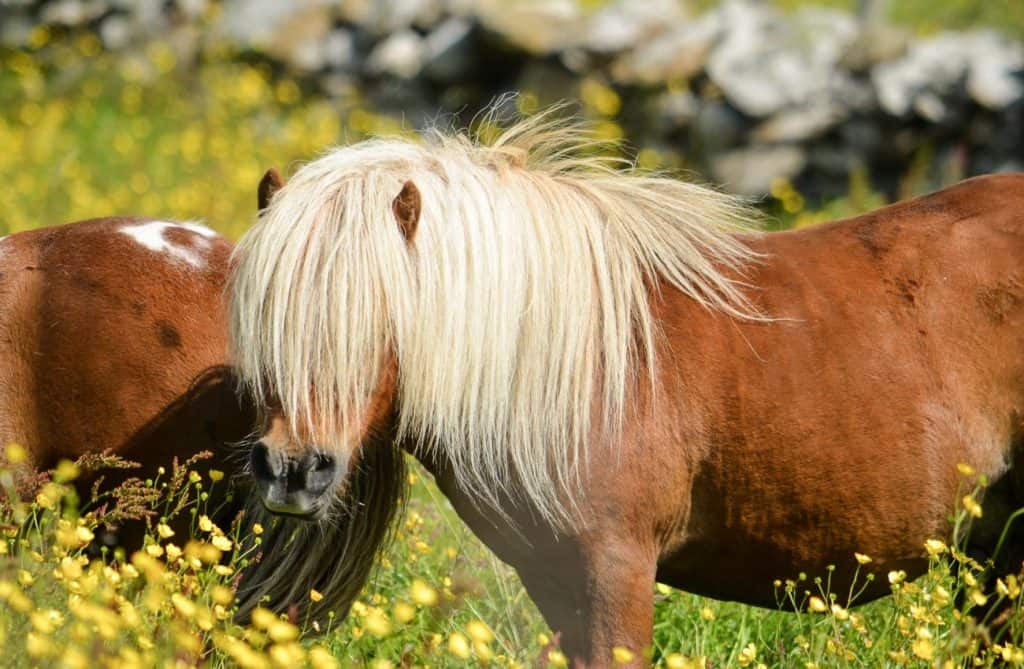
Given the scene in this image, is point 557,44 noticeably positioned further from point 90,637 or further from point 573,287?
point 90,637

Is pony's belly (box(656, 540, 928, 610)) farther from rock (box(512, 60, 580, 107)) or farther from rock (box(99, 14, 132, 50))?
rock (box(99, 14, 132, 50))

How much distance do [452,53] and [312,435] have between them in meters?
7.45

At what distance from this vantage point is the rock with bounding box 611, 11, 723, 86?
8.67 m

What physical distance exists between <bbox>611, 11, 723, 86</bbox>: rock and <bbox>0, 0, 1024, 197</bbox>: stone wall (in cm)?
1

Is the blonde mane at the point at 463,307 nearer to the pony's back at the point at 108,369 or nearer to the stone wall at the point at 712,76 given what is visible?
the pony's back at the point at 108,369

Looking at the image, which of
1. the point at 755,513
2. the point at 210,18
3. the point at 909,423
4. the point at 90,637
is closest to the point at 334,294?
the point at 90,637

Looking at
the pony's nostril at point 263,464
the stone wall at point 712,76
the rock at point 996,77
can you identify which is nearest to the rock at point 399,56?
the stone wall at point 712,76

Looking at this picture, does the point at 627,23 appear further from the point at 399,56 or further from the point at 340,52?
the point at 340,52

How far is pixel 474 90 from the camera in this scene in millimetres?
9500

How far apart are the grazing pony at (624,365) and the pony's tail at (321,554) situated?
0.36 meters

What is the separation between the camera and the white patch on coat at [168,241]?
3.20 meters

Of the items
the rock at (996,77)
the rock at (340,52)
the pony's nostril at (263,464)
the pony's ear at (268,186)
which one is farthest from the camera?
the rock at (340,52)

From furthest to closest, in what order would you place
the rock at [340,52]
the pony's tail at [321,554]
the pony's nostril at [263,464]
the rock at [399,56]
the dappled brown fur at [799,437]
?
the rock at [340,52], the rock at [399,56], the pony's tail at [321,554], the dappled brown fur at [799,437], the pony's nostril at [263,464]

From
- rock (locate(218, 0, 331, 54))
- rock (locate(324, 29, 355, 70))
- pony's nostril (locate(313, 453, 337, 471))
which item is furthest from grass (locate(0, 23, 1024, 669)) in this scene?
rock (locate(218, 0, 331, 54))
